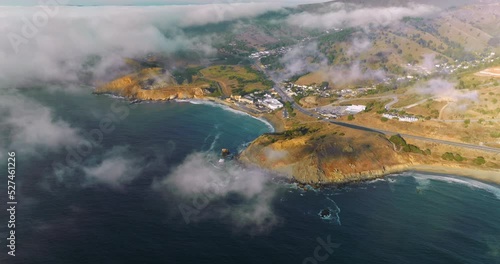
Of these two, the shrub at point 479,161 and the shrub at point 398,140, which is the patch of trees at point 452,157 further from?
the shrub at point 398,140

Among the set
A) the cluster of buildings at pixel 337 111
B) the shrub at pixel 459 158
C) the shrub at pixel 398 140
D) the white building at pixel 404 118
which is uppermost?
the cluster of buildings at pixel 337 111

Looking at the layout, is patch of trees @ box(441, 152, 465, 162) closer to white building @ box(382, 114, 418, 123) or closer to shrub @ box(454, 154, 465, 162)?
shrub @ box(454, 154, 465, 162)

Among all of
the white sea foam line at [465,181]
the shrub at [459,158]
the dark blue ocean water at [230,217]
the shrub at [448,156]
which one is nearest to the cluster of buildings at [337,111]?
the shrub at [448,156]

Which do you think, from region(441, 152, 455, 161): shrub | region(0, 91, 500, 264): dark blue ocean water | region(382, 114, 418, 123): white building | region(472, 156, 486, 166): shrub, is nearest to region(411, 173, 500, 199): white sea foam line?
region(0, 91, 500, 264): dark blue ocean water

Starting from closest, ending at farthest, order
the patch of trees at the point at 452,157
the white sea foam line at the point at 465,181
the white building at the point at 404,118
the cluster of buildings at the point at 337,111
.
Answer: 1. the white sea foam line at the point at 465,181
2. the patch of trees at the point at 452,157
3. the white building at the point at 404,118
4. the cluster of buildings at the point at 337,111

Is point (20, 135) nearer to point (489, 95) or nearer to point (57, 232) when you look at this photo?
point (57, 232)

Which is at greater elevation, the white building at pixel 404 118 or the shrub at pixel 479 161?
the white building at pixel 404 118

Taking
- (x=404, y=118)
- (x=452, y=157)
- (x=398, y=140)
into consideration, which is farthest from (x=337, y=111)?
(x=452, y=157)
